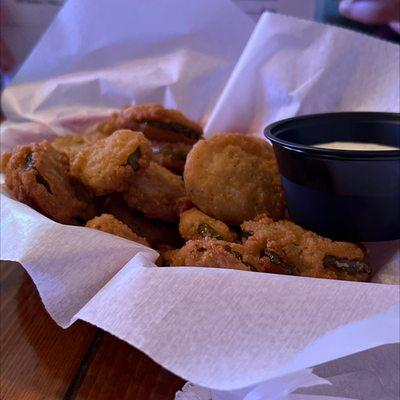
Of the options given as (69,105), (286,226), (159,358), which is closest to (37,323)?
(159,358)

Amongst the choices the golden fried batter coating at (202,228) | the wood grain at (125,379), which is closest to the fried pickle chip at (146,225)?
the golden fried batter coating at (202,228)

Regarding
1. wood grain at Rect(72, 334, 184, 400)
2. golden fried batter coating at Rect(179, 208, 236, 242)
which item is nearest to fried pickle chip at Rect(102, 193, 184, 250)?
golden fried batter coating at Rect(179, 208, 236, 242)

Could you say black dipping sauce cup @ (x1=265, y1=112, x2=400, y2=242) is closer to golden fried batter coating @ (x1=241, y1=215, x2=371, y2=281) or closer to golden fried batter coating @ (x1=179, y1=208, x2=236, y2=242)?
golden fried batter coating @ (x1=241, y1=215, x2=371, y2=281)

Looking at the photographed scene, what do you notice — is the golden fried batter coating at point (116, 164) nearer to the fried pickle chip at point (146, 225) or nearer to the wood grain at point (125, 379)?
the fried pickle chip at point (146, 225)

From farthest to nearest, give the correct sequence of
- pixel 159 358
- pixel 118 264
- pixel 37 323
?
pixel 37 323 < pixel 118 264 < pixel 159 358

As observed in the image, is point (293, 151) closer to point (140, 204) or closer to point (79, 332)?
point (140, 204)
